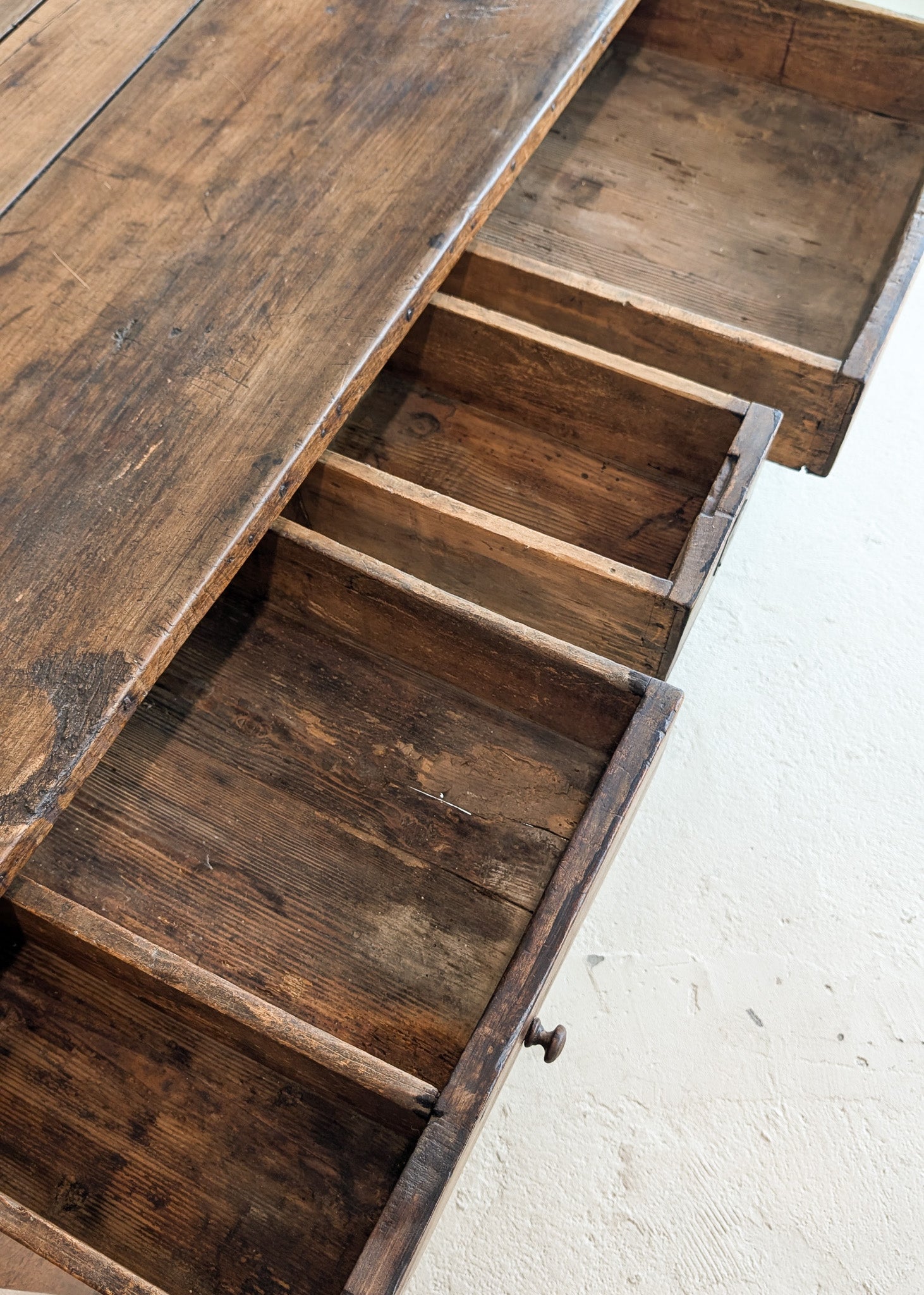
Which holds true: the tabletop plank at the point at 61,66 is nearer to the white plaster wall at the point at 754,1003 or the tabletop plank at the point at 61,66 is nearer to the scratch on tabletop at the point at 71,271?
the scratch on tabletop at the point at 71,271

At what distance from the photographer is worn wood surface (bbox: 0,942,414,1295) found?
1.13 metres

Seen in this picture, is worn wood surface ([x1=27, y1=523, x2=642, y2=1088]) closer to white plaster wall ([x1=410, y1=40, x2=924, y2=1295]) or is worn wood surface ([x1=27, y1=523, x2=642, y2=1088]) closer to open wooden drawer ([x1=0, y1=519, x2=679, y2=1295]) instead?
open wooden drawer ([x1=0, y1=519, x2=679, y2=1295])

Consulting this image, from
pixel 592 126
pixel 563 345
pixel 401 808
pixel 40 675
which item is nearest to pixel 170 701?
pixel 401 808

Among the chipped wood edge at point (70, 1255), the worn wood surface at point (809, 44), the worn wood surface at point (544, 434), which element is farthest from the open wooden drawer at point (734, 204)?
the chipped wood edge at point (70, 1255)

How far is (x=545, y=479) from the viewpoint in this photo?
5.43 ft

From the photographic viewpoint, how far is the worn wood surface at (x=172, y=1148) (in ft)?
3.71

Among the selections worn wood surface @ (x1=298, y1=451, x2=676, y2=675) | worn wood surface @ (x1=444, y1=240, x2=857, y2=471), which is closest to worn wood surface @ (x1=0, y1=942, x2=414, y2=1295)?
worn wood surface @ (x1=298, y1=451, x2=676, y2=675)

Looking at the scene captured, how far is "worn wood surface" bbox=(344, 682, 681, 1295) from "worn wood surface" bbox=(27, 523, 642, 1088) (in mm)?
103

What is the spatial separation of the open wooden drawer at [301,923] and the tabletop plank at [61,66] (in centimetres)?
51

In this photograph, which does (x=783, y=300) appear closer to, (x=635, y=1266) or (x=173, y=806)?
(x=173, y=806)

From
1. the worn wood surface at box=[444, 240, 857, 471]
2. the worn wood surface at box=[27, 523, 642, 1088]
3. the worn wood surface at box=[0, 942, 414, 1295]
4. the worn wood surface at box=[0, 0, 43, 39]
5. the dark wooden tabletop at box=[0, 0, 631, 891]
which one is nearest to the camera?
the dark wooden tabletop at box=[0, 0, 631, 891]

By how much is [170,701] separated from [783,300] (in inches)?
42.8

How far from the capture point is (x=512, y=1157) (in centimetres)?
152

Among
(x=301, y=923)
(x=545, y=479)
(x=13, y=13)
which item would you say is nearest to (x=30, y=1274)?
(x=301, y=923)
